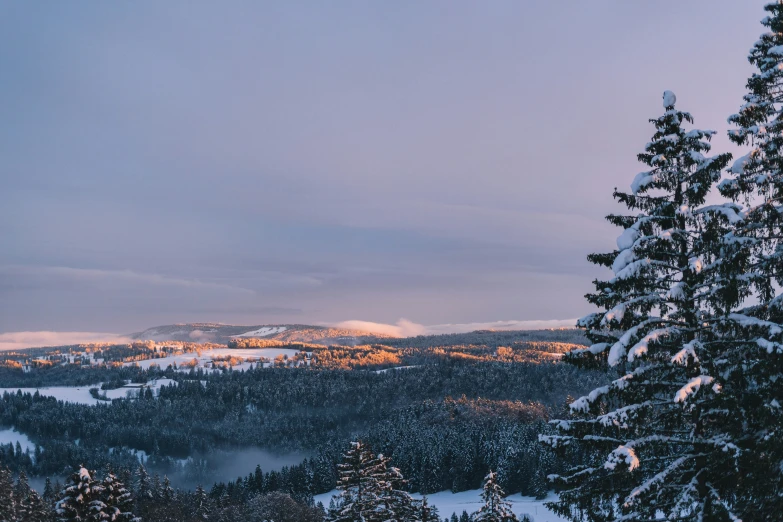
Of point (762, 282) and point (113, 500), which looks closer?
point (762, 282)

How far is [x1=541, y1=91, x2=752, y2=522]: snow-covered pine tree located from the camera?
39.3ft

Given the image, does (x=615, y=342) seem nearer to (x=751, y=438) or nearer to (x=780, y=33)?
(x=751, y=438)

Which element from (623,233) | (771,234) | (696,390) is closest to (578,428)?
(696,390)

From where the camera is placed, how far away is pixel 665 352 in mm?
12734

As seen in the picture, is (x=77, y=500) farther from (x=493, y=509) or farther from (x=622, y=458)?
(x=622, y=458)

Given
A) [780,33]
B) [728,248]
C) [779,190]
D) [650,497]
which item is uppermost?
[780,33]

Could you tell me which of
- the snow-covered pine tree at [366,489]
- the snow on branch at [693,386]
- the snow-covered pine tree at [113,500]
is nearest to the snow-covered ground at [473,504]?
the snow-covered pine tree at [366,489]

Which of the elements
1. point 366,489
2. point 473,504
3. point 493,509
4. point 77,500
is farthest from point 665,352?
point 473,504

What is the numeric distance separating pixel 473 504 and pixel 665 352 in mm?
123857

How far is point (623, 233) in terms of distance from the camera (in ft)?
42.7

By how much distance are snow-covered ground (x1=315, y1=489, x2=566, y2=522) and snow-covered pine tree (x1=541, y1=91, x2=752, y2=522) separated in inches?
3727

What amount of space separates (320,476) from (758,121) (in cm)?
15954

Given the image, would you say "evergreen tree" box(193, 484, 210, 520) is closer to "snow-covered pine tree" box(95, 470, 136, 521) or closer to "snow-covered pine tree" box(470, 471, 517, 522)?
"snow-covered pine tree" box(95, 470, 136, 521)

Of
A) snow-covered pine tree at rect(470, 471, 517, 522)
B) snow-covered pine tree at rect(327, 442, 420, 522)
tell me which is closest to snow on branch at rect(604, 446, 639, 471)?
snow-covered pine tree at rect(327, 442, 420, 522)
